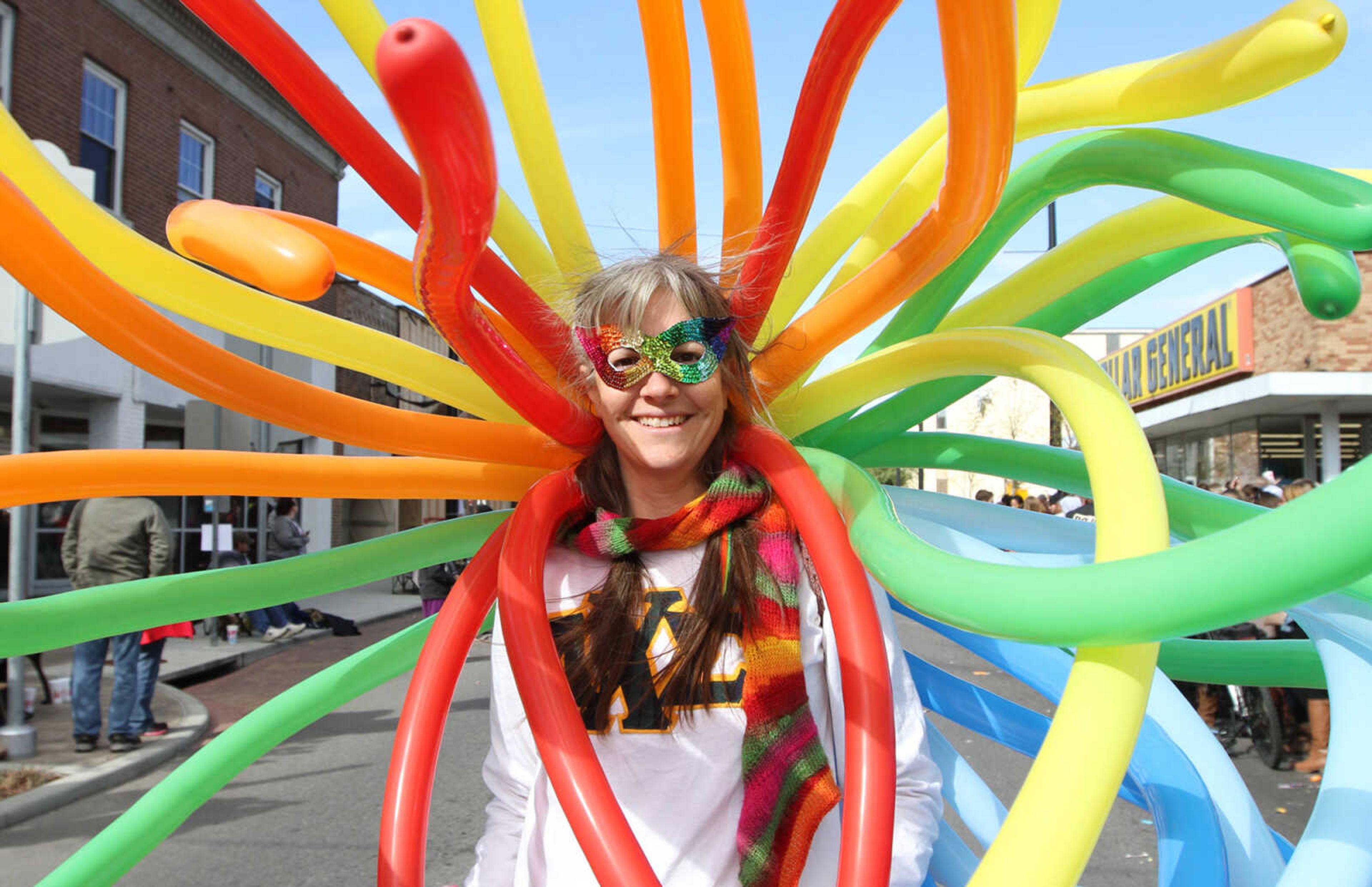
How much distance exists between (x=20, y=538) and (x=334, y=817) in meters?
2.46

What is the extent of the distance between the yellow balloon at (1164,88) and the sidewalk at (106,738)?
363cm

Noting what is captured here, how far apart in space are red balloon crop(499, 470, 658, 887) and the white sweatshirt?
0.08m

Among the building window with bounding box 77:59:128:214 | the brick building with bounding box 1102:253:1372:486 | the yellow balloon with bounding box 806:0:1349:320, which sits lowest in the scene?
the yellow balloon with bounding box 806:0:1349:320

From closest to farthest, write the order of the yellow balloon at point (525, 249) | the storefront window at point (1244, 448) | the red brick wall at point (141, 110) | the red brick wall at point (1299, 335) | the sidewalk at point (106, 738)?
the yellow balloon at point (525, 249), the sidewalk at point (106, 738), the red brick wall at point (141, 110), the red brick wall at point (1299, 335), the storefront window at point (1244, 448)

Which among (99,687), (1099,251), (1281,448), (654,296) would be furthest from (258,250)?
(1281,448)

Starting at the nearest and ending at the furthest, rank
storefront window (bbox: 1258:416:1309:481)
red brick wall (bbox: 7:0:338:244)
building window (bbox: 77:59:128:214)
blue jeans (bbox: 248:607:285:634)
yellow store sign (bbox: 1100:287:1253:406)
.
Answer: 1. red brick wall (bbox: 7:0:338:244)
2. blue jeans (bbox: 248:607:285:634)
3. building window (bbox: 77:59:128:214)
4. yellow store sign (bbox: 1100:287:1253:406)
5. storefront window (bbox: 1258:416:1309:481)

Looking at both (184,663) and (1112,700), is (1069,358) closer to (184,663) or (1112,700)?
(1112,700)

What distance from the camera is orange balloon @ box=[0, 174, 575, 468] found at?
1.31m

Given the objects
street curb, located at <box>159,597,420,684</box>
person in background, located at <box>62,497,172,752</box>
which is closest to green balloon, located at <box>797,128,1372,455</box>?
person in background, located at <box>62,497,172,752</box>

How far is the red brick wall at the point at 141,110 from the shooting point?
34.7 feet

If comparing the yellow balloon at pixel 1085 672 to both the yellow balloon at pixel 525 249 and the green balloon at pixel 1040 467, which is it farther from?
the yellow balloon at pixel 525 249

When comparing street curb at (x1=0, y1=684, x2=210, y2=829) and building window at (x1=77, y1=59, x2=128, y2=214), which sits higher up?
building window at (x1=77, y1=59, x2=128, y2=214)

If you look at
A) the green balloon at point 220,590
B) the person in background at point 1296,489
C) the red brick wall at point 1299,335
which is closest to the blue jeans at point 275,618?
the person in background at point 1296,489

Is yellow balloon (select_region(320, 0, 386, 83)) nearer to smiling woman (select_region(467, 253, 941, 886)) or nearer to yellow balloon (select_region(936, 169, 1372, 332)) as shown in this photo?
smiling woman (select_region(467, 253, 941, 886))
